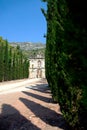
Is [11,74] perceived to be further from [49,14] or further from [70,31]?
[70,31]

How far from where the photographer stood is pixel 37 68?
11500 centimetres

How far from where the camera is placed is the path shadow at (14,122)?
33.3ft

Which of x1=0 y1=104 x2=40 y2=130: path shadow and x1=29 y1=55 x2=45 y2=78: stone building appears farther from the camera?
x1=29 y1=55 x2=45 y2=78: stone building

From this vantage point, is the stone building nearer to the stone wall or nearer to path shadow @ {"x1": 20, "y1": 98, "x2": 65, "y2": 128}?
the stone wall

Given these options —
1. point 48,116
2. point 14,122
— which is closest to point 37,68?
point 48,116

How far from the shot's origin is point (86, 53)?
11.1 feet

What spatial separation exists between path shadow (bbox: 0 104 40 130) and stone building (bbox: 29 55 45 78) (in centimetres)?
9727

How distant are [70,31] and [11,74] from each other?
54417 millimetres

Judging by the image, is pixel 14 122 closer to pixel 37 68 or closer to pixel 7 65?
pixel 7 65

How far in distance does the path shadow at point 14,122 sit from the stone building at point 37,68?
97.3 meters

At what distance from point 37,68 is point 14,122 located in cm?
10420

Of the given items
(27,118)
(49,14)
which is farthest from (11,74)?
(27,118)

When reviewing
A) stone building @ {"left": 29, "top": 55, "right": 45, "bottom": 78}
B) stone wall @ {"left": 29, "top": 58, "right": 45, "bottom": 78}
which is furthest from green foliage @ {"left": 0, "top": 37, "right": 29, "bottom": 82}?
stone wall @ {"left": 29, "top": 58, "right": 45, "bottom": 78}

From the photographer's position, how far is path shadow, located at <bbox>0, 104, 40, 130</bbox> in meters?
10.1
